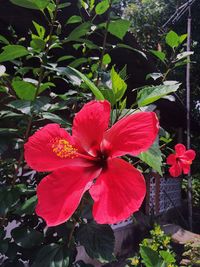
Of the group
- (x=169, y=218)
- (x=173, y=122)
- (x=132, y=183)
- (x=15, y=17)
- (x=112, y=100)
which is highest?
(x=15, y=17)

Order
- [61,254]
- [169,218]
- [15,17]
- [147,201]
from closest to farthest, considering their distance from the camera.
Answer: [61,254] → [15,17] → [147,201] → [169,218]

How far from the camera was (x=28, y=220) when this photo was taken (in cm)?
176

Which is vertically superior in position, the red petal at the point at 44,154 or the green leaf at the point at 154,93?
the green leaf at the point at 154,93

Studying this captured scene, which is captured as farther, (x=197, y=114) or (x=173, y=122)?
(x=197, y=114)

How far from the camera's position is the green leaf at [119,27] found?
141 cm

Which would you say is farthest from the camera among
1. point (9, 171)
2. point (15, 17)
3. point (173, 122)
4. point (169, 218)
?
point (173, 122)

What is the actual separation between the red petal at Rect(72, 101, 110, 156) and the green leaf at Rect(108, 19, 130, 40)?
2.43 ft

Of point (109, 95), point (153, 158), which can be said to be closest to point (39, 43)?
point (109, 95)

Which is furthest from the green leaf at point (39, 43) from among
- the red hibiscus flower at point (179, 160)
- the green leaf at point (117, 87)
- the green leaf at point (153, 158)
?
the red hibiscus flower at point (179, 160)

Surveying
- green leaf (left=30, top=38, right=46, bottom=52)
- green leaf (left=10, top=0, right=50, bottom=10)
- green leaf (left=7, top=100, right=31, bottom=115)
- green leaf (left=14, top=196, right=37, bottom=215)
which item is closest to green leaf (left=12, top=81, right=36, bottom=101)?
green leaf (left=7, top=100, right=31, bottom=115)

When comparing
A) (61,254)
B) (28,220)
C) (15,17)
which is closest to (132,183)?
(61,254)

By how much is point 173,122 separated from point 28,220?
8.94m

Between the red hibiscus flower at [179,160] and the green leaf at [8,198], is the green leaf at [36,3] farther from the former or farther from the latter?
the red hibiscus flower at [179,160]

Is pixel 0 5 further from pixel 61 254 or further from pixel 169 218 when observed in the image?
pixel 169 218
